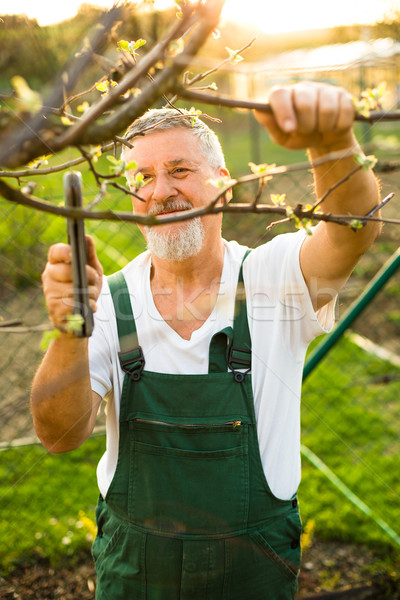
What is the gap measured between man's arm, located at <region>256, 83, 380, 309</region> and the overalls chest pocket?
500mm

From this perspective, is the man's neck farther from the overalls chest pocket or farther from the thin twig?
the thin twig

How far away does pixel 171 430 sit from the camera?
1.64 meters

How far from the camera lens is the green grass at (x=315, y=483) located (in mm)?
2707

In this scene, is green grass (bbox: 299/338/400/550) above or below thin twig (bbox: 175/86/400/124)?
below

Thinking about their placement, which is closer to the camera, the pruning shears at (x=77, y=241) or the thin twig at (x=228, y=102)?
the thin twig at (x=228, y=102)

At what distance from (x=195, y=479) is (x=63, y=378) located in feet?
1.72

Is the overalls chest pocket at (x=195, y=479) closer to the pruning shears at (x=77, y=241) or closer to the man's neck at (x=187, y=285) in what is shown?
the man's neck at (x=187, y=285)

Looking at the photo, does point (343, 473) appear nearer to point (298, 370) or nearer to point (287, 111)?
point (298, 370)

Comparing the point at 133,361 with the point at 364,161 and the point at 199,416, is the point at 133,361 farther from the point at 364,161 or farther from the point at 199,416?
the point at 364,161

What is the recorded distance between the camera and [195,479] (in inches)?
63.9

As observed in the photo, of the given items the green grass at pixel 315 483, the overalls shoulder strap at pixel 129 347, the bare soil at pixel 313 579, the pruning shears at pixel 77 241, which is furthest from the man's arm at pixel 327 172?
the green grass at pixel 315 483

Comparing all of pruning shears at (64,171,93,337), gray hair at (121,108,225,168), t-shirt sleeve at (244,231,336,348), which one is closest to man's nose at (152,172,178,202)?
gray hair at (121,108,225,168)

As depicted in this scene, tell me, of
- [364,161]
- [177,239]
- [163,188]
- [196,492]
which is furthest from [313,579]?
[364,161]

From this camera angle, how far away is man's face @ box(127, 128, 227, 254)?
5.93ft
